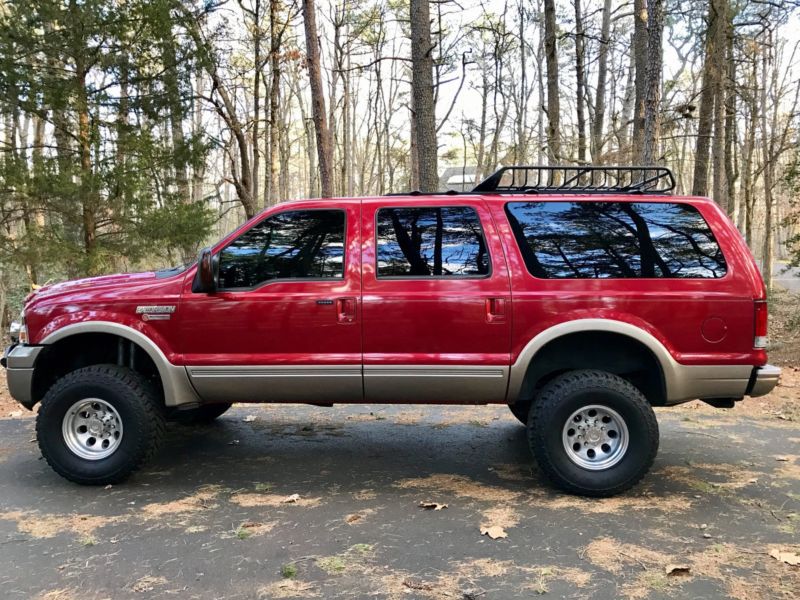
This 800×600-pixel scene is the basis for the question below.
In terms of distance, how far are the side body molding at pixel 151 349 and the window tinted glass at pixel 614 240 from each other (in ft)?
8.63

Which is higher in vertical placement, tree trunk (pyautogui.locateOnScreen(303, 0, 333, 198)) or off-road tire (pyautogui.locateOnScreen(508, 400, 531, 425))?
tree trunk (pyautogui.locateOnScreen(303, 0, 333, 198))

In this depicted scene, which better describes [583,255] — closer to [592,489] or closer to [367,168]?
[592,489]

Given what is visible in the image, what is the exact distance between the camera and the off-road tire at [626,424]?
153 inches

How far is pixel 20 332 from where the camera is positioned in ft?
14.8

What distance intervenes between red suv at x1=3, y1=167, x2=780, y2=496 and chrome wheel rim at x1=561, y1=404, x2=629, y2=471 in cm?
1

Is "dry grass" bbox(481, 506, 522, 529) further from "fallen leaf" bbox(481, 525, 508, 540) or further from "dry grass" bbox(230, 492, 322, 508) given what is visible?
"dry grass" bbox(230, 492, 322, 508)

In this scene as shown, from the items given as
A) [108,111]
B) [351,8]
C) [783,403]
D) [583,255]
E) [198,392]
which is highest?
[351,8]

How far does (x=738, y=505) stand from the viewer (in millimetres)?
3805

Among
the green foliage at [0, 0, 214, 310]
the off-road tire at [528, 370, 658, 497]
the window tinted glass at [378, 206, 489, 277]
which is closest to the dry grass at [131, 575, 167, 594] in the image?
the window tinted glass at [378, 206, 489, 277]

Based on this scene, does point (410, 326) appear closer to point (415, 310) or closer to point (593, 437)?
point (415, 310)

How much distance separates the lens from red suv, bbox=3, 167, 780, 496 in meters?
3.94

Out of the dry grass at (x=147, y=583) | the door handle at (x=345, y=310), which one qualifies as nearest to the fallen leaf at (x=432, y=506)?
the door handle at (x=345, y=310)

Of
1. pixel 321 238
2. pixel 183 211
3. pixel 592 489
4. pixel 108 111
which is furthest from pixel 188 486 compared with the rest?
pixel 108 111

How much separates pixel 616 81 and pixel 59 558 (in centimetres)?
3503
